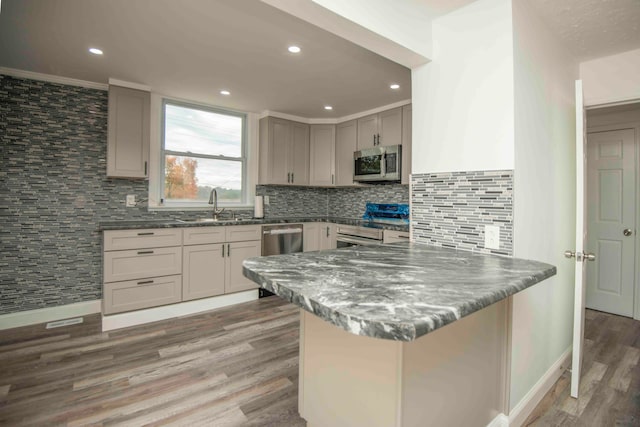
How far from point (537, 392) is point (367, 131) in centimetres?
311

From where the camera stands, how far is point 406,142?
349cm

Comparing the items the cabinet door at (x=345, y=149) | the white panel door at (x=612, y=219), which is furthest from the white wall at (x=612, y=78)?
the cabinet door at (x=345, y=149)

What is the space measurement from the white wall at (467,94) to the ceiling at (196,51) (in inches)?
29.9

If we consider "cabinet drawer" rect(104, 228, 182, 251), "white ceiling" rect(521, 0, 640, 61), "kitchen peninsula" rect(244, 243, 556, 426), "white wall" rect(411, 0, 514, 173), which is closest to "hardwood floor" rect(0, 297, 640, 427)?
"kitchen peninsula" rect(244, 243, 556, 426)

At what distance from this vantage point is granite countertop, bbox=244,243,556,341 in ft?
2.24

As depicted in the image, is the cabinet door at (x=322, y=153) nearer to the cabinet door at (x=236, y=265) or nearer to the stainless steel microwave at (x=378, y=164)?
the stainless steel microwave at (x=378, y=164)

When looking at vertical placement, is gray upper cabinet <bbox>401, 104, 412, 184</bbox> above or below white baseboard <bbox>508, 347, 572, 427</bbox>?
above

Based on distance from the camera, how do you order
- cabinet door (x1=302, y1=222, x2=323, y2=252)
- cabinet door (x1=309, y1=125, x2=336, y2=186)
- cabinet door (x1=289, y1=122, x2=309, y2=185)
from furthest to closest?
1. cabinet door (x1=309, y1=125, x2=336, y2=186)
2. cabinet door (x1=289, y1=122, x2=309, y2=185)
3. cabinet door (x1=302, y1=222, x2=323, y2=252)

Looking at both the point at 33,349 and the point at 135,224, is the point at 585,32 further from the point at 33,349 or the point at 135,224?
the point at 33,349

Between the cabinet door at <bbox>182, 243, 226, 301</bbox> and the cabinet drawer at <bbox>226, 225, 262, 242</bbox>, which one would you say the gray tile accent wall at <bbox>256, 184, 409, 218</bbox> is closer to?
the cabinet drawer at <bbox>226, 225, 262, 242</bbox>

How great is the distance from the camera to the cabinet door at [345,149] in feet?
13.6

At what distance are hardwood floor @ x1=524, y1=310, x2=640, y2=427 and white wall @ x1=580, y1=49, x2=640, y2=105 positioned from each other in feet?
6.49

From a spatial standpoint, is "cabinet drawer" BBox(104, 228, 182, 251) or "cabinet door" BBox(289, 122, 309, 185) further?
"cabinet door" BBox(289, 122, 309, 185)

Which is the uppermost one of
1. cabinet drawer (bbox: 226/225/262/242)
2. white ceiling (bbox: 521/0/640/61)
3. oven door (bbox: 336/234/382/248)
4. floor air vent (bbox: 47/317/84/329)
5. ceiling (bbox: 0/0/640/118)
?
ceiling (bbox: 0/0/640/118)
